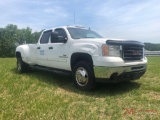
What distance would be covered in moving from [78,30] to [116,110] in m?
3.31

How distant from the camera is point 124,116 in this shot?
3578 mm

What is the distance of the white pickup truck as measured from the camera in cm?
475

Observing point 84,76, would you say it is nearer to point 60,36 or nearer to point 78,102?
point 78,102

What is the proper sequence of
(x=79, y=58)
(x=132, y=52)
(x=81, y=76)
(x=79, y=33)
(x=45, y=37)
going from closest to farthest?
(x=132, y=52)
(x=81, y=76)
(x=79, y=58)
(x=79, y=33)
(x=45, y=37)

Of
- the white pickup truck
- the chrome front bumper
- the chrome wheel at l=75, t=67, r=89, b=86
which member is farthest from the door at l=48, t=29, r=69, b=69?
the chrome front bumper

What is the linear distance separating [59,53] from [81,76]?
1254mm

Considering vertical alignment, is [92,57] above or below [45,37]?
below

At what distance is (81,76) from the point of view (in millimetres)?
5277

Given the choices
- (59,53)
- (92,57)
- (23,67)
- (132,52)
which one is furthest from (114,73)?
(23,67)

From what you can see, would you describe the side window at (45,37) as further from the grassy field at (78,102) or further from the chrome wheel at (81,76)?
the chrome wheel at (81,76)

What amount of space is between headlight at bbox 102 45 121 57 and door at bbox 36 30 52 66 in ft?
8.59

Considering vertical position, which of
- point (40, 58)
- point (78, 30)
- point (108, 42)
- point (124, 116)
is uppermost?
point (78, 30)

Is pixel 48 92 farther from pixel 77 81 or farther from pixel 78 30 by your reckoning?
pixel 78 30

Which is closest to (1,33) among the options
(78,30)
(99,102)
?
(78,30)
